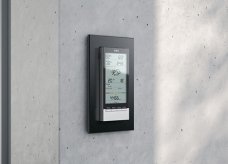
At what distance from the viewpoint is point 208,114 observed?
1.01 meters

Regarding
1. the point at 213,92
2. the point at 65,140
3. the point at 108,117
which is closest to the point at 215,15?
the point at 213,92

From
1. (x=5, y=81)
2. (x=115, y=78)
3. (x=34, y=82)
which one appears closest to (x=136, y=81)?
(x=115, y=78)

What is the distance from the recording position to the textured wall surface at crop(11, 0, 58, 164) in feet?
2.68

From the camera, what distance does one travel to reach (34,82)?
0.94 m

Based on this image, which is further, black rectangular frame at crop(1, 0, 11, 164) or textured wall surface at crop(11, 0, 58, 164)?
black rectangular frame at crop(1, 0, 11, 164)

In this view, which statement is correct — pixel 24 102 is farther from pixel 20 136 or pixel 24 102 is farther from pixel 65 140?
pixel 65 140

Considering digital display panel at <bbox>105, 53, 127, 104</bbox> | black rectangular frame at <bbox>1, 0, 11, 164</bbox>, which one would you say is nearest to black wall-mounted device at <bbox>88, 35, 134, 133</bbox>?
digital display panel at <bbox>105, 53, 127, 104</bbox>

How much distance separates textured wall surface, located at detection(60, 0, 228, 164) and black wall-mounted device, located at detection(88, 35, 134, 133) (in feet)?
0.06

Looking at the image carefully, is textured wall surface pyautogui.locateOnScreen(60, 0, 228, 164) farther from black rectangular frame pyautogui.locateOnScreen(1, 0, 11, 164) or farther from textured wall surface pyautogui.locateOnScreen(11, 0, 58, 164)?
black rectangular frame pyautogui.locateOnScreen(1, 0, 11, 164)

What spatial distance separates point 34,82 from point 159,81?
1.12 ft

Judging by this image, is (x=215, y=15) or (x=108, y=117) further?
(x=215, y=15)

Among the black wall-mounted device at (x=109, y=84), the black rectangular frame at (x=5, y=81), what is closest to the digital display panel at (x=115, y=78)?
the black wall-mounted device at (x=109, y=84)

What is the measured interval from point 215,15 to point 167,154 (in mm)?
440

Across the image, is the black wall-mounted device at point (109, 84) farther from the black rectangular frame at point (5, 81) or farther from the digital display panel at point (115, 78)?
the black rectangular frame at point (5, 81)
